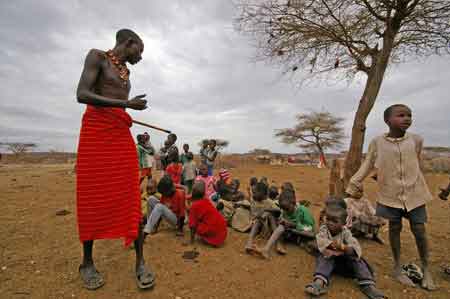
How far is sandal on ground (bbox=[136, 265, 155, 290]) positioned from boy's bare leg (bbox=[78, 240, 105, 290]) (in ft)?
1.02

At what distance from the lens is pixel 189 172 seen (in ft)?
18.0

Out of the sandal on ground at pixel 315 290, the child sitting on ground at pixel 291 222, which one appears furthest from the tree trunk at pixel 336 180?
the sandal on ground at pixel 315 290

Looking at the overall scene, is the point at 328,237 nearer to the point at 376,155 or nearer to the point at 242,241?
the point at 376,155

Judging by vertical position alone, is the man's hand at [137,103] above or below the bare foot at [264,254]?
above

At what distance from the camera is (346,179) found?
189 inches

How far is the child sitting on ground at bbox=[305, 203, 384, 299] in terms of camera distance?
2.09m

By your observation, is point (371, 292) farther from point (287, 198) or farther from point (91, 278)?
point (91, 278)

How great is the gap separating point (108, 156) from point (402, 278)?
3055 millimetres

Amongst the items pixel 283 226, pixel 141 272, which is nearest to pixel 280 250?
pixel 283 226

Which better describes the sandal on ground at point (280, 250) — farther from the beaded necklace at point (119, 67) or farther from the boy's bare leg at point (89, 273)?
the beaded necklace at point (119, 67)

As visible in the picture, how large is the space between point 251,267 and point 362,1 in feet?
16.8

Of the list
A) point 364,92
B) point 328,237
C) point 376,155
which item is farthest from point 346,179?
point 328,237

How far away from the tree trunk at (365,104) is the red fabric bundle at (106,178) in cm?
441

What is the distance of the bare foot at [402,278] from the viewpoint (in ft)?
7.32
